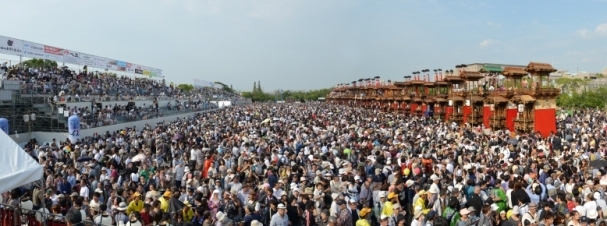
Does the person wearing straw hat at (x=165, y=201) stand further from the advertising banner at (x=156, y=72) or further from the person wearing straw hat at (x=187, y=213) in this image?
the advertising banner at (x=156, y=72)

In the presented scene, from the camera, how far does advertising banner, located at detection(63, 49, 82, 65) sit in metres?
41.4

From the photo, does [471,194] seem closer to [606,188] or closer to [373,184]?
[373,184]

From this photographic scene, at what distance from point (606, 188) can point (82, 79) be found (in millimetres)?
37280

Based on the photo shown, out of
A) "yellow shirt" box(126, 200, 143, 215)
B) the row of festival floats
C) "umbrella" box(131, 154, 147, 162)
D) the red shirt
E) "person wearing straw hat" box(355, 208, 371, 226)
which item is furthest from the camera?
the row of festival floats

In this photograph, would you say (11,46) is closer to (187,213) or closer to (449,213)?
(187,213)

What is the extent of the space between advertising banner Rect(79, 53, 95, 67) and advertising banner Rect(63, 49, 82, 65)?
0.60 m

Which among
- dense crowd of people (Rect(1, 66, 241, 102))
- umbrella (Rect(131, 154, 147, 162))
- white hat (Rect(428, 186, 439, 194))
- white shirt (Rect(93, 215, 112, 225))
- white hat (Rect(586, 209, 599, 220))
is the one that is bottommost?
white hat (Rect(586, 209, 599, 220))

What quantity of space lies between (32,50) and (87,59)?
10660 millimetres

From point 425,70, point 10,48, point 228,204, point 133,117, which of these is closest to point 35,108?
point 133,117

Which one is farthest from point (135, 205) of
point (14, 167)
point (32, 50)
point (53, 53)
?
point (53, 53)

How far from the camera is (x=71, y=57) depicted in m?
42.8

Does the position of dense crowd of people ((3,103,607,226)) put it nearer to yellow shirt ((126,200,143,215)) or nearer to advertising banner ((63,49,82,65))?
yellow shirt ((126,200,143,215))

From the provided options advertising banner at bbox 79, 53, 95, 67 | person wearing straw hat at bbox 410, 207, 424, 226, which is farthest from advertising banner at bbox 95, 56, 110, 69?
person wearing straw hat at bbox 410, 207, 424, 226

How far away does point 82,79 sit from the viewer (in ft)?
123
